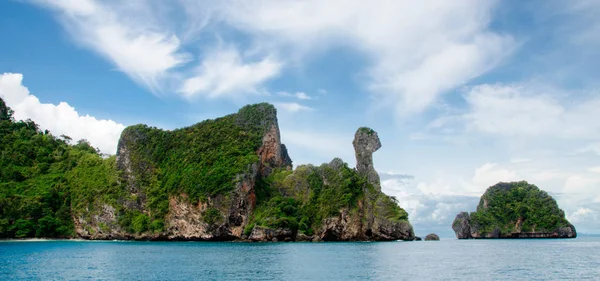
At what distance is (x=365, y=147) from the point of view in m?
91.8

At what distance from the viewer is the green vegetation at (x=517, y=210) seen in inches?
4552

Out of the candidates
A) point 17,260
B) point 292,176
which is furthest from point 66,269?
point 292,176

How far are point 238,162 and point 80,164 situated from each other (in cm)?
3677

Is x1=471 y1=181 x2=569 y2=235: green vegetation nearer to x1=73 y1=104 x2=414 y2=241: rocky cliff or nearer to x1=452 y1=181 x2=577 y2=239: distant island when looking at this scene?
x1=452 y1=181 x2=577 y2=239: distant island

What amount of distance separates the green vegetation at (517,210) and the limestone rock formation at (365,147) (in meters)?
47.6

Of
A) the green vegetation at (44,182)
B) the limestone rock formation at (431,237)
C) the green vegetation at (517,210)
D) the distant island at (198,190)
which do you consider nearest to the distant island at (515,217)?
the green vegetation at (517,210)

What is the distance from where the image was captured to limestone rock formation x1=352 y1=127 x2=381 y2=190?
9056 centimetres

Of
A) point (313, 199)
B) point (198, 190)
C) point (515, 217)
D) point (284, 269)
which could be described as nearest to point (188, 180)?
point (198, 190)

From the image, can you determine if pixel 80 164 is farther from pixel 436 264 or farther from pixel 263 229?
pixel 436 264

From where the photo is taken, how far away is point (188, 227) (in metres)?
81.4

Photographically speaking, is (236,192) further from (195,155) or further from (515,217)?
(515,217)

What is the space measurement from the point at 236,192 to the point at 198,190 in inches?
268

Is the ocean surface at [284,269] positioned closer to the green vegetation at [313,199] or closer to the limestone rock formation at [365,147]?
the green vegetation at [313,199]

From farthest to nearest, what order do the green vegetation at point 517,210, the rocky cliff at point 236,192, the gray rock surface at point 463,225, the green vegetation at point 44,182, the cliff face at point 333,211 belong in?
the gray rock surface at point 463,225 → the green vegetation at point 517,210 → the green vegetation at point 44,182 → the rocky cliff at point 236,192 → the cliff face at point 333,211
